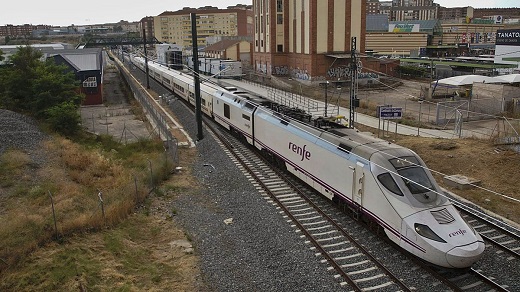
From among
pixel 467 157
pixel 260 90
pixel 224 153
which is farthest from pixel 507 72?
pixel 224 153

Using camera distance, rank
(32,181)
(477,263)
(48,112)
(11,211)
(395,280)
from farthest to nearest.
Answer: (48,112), (32,181), (11,211), (477,263), (395,280)

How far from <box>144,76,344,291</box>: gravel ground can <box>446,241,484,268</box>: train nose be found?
293 cm

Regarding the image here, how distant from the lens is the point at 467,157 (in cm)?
2239

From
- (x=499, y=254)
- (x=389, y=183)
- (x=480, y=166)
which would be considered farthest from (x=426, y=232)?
(x=480, y=166)

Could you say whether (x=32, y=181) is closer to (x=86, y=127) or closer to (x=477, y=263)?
(x=86, y=127)

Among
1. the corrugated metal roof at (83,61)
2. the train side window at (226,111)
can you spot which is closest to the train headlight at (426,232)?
the train side window at (226,111)

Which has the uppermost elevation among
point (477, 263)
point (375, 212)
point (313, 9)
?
point (313, 9)

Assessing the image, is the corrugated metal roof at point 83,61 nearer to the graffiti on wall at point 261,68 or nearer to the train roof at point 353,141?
the graffiti on wall at point 261,68

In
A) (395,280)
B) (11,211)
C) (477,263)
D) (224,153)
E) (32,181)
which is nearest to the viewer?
(395,280)

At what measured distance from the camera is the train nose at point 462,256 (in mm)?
10844

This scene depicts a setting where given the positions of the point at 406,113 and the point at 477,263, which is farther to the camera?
the point at 406,113

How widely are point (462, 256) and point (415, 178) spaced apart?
2747 millimetres

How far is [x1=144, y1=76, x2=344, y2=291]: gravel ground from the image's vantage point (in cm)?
1159

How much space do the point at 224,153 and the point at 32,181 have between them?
10.0 metres
